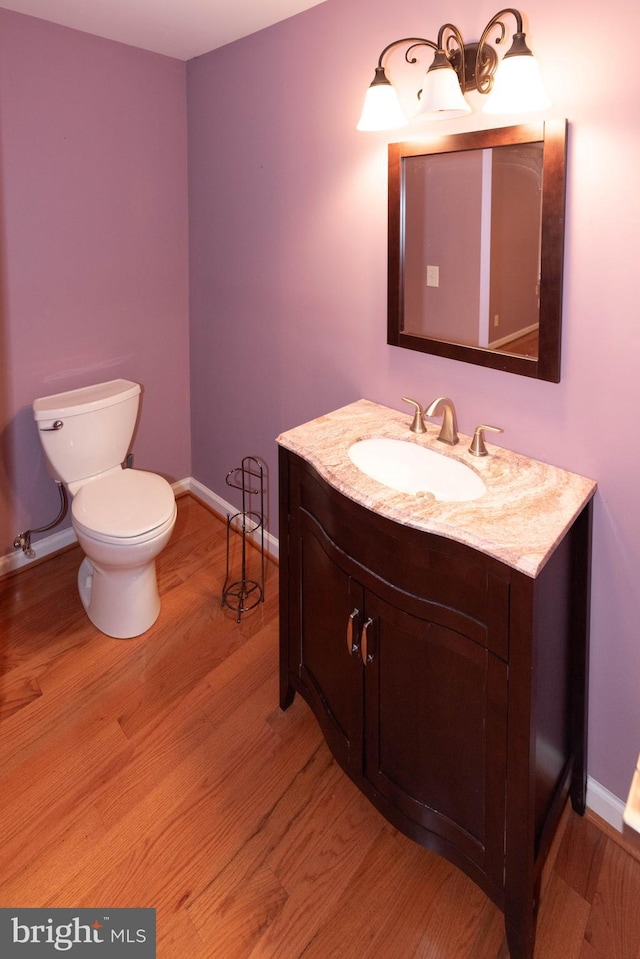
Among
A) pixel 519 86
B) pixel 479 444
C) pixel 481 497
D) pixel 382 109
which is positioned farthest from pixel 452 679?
pixel 382 109

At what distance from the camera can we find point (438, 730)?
147cm

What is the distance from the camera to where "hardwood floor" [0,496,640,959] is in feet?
4.93

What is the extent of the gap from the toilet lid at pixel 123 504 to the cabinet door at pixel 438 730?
1037 mm

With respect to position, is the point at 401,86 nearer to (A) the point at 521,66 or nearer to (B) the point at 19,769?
(A) the point at 521,66

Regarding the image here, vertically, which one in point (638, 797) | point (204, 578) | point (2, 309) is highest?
point (2, 309)

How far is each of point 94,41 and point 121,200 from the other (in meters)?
0.54

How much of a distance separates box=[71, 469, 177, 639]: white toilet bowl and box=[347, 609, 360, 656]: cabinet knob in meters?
0.93

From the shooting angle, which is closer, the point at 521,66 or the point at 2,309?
the point at 521,66

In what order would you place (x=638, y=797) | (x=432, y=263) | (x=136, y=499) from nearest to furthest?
(x=638, y=797)
(x=432, y=263)
(x=136, y=499)

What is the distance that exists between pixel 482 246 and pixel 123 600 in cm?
167

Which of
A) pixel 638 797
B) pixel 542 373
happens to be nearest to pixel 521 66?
pixel 542 373

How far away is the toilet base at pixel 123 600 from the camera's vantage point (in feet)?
7.80

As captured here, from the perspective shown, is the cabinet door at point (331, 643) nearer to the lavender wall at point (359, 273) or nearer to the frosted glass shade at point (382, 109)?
the lavender wall at point (359, 273)

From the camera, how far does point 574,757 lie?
1.74m
